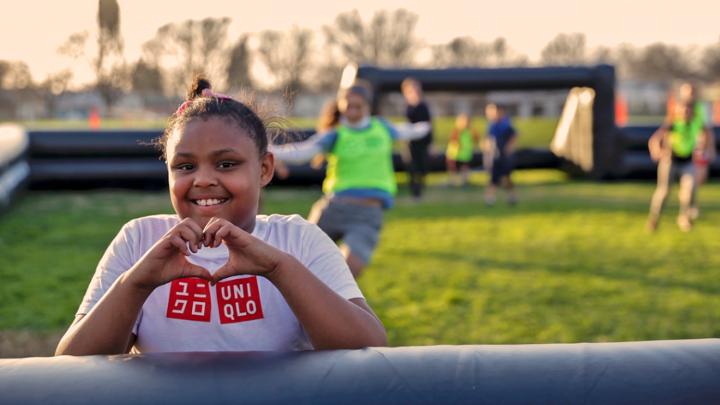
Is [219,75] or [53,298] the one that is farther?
[219,75]

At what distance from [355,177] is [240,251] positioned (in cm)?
440

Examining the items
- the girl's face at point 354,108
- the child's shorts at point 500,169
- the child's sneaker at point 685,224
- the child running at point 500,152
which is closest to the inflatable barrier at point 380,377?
the girl's face at point 354,108

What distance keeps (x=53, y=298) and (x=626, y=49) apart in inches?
2142

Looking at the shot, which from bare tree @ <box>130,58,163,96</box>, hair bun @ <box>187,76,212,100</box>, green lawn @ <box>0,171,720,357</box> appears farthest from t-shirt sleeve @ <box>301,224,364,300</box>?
bare tree @ <box>130,58,163,96</box>

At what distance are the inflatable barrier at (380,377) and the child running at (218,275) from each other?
166 millimetres

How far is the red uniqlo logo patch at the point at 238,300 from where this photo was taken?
225cm

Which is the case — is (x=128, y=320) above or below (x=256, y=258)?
below

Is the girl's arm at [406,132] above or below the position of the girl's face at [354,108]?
below

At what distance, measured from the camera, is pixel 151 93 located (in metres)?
41.2

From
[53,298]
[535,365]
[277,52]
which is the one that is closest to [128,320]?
[535,365]

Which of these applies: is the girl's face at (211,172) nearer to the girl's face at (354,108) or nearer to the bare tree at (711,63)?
the girl's face at (354,108)

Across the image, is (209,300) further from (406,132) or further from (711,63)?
(711,63)

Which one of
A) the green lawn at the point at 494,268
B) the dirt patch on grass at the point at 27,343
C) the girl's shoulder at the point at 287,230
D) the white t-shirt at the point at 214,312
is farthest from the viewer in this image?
the green lawn at the point at 494,268

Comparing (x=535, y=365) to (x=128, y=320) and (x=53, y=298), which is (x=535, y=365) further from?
(x=53, y=298)
